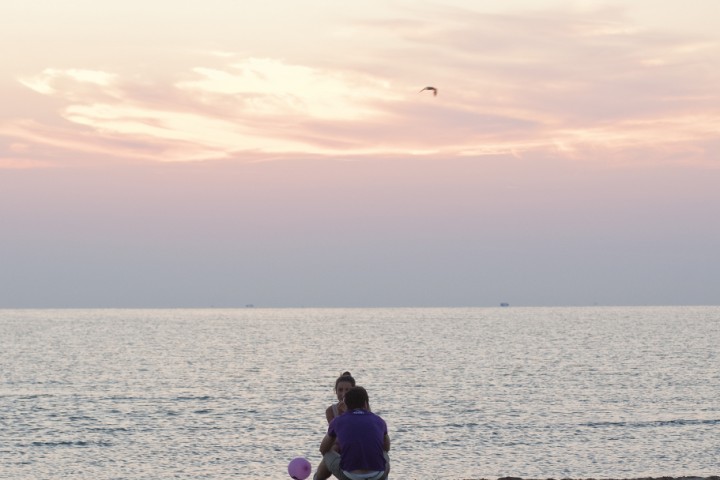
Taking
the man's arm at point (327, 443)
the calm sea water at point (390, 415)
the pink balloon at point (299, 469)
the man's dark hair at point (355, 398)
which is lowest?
the calm sea water at point (390, 415)

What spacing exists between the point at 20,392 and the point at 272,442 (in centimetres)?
3690

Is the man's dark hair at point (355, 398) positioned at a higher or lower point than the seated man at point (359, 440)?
higher

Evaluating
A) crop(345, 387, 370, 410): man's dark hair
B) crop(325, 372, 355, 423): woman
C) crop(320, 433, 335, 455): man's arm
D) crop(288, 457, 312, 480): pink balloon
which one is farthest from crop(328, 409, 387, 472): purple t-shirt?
crop(288, 457, 312, 480): pink balloon

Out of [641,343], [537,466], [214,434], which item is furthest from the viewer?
[641,343]

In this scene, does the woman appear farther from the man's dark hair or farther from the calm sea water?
the calm sea water

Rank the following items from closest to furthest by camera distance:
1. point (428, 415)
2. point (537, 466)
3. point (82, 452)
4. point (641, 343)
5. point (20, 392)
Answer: point (537, 466) < point (82, 452) < point (428, 415) < point (20, 392) < point (641, 343)

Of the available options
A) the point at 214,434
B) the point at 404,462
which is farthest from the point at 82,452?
the point at 404,462

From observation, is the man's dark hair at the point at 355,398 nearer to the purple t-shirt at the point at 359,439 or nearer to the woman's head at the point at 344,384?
the purple t-shirt at the point at 359,439

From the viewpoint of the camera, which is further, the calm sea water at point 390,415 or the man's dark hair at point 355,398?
the calm sea water at point 390,415

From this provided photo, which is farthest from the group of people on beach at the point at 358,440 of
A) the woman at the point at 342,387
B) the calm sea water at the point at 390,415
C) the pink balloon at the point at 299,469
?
the calm sea water at the point at 390,415

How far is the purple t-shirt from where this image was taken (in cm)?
1399

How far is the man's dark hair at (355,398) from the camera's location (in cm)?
1387

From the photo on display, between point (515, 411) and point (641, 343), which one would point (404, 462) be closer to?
point (515, 411)

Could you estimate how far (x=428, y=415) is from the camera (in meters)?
54.9
